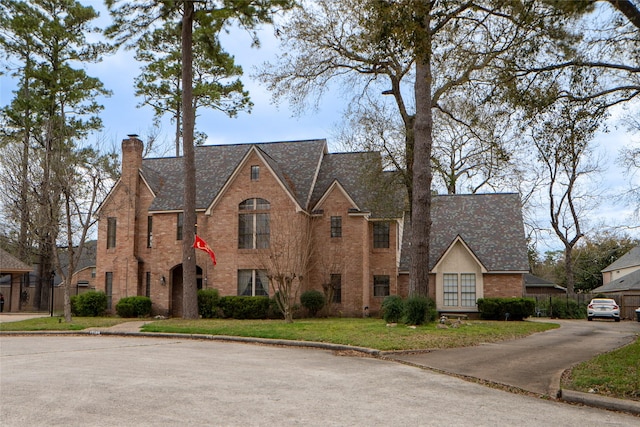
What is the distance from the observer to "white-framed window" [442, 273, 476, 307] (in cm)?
3177

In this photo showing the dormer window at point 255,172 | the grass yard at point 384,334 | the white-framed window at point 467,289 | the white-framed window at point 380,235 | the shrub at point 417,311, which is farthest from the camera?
the white-framed window at point 467,289

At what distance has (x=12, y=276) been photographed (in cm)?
4053

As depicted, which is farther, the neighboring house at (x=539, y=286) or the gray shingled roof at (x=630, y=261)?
the gray shingled roof at (x=630, y=261)

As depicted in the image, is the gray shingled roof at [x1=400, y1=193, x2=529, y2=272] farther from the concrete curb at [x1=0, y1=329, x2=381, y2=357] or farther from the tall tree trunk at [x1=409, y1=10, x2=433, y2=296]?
the concrete curb at [x1=0, y1=329, x2=381, y2=357]

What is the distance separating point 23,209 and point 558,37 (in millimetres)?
24551

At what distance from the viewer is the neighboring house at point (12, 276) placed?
37469 mm

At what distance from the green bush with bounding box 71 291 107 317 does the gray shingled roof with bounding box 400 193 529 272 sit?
51.2 ft

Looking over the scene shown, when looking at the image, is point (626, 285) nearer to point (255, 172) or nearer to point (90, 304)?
point (255, 172)

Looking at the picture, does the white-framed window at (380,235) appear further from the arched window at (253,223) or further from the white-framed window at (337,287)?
the arched window at (253,223)

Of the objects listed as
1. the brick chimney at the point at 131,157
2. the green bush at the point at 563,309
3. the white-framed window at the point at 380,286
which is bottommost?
the green bush at the point at 563,309

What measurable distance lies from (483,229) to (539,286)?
763 inches

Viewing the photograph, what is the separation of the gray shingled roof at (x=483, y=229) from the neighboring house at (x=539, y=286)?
15830 mm

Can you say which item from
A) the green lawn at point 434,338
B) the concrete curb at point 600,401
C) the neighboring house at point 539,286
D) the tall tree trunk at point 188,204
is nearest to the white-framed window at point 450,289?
the green lawn at point 434,338

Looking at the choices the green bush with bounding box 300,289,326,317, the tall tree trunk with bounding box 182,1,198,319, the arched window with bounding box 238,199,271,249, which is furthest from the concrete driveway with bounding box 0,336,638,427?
the arched window with bounding box 238,199,271,249
